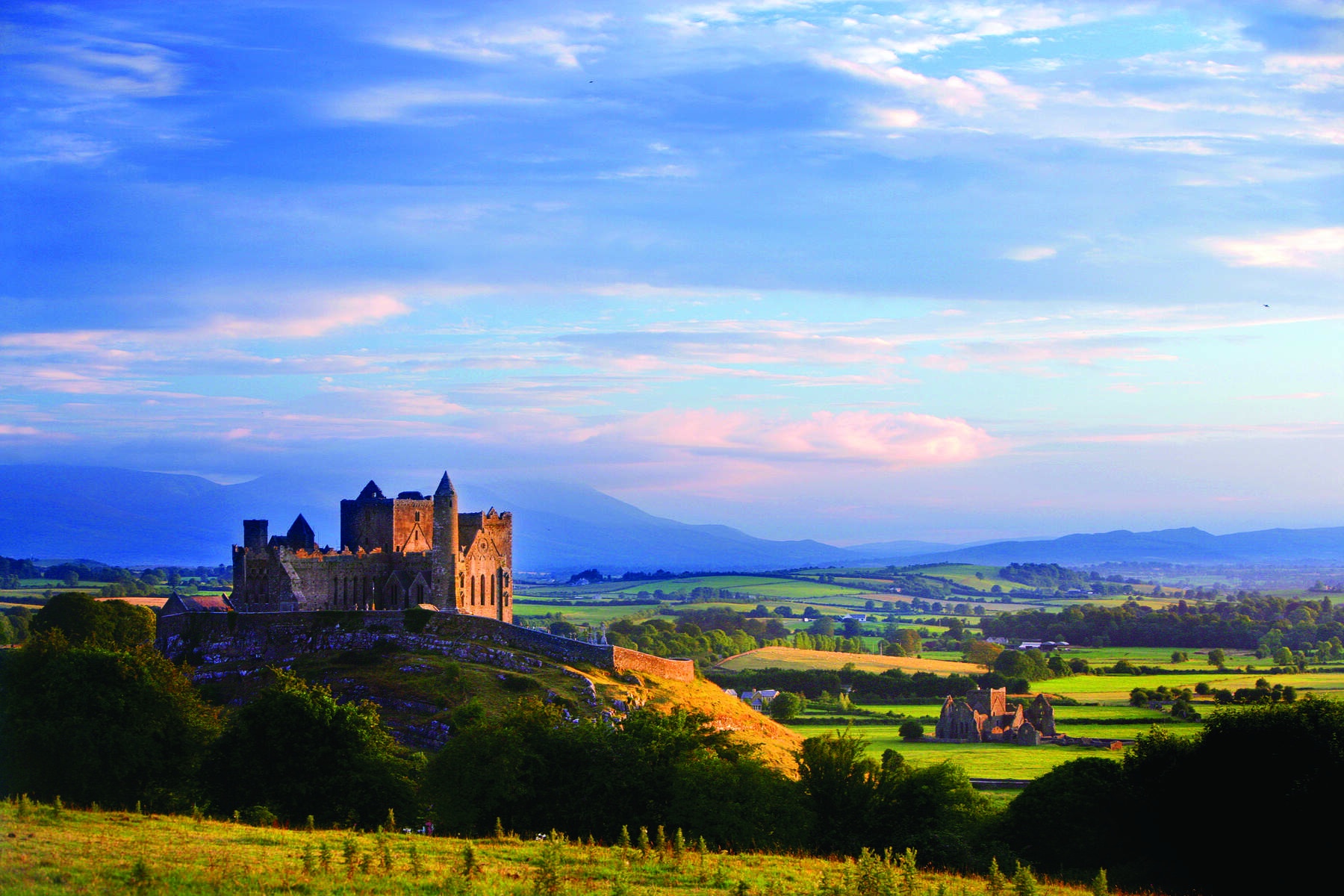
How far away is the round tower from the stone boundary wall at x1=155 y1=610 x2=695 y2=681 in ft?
13.9

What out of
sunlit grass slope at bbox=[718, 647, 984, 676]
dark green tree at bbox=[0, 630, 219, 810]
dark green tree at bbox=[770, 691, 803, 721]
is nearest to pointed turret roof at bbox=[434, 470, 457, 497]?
dark green tree at bbox=[0, 630, 219, 810]

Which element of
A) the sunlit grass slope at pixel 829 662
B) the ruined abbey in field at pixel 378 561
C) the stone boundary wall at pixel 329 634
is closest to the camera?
the stone boundary wall at pixel 329 634

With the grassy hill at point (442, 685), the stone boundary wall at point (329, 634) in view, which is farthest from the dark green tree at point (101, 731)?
the stone boundary wall at point (329, 634)

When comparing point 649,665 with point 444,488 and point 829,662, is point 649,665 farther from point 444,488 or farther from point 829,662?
point 829,662

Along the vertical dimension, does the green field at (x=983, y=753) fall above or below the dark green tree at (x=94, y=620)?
below

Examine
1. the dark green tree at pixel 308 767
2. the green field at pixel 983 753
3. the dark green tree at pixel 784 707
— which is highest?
the dark green tree at pixel 308 767

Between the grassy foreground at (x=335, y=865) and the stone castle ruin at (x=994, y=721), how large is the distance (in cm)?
7089

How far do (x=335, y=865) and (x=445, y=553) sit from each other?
44.0 m

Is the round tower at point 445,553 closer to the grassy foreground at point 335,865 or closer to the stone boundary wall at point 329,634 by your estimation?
the stone boundary wall at point 329,634

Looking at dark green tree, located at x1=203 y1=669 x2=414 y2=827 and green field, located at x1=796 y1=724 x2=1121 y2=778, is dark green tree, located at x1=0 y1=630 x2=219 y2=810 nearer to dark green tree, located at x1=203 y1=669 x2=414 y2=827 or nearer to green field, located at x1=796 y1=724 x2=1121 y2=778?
dark green tree, located at x1=203 y1=669 x2=414 y2=827

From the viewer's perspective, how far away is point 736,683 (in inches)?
4855

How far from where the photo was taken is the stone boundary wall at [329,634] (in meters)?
62.5

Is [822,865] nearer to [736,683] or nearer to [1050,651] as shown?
[736,683]

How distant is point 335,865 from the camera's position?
84.8 feet
